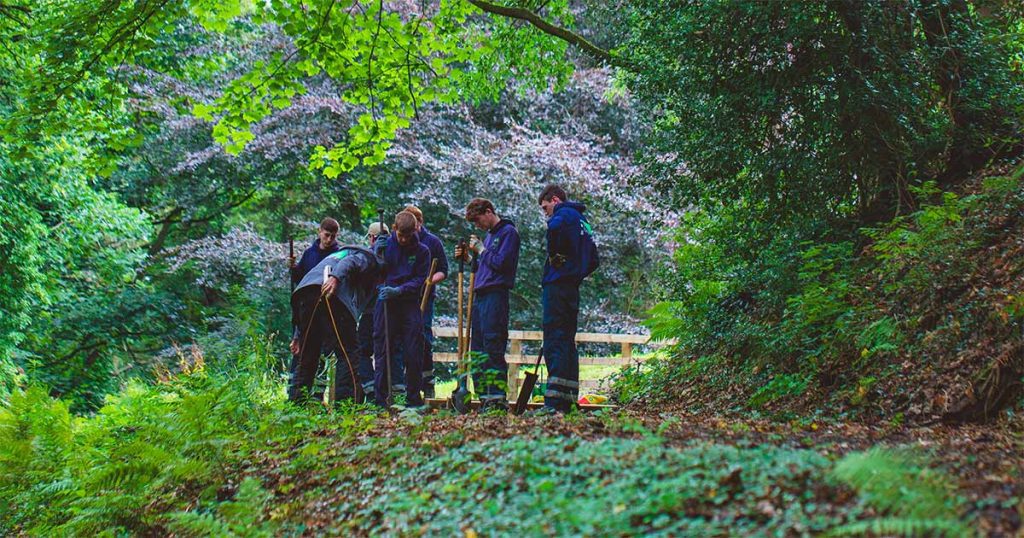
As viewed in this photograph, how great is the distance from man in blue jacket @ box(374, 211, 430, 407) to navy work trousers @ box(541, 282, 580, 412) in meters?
1.61

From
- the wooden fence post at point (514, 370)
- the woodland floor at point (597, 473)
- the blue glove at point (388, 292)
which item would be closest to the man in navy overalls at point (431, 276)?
the blue glove at point (388, 292)

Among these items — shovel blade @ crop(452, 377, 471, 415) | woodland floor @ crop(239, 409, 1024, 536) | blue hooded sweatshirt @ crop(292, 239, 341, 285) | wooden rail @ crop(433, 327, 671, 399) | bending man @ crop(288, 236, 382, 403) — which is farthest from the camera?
wooden rail @ crop(433, 327, 671, 399)

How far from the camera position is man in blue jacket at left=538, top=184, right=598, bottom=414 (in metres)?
8.60

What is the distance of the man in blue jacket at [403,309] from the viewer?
9.65 metres

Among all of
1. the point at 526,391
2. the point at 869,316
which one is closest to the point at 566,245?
the point at 526,391

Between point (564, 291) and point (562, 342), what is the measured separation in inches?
18.3

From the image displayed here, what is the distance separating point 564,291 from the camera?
8.69m

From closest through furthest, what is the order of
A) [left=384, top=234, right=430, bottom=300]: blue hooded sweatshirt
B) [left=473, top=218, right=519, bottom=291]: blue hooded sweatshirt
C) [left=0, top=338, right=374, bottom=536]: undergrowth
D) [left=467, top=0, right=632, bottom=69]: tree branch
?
[left=0, top=338, right=374, bottom=536]: undergrowth
[left=473, top=218, right=519, bottom=291]: blue hooded sweatshirt
[left=384, top=234, right=430, bottom=300]: blue hooded sweatshirt
[left=467, top=0, right=632, bottom=69]: tree branch

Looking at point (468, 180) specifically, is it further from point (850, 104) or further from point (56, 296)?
point (850, 104)

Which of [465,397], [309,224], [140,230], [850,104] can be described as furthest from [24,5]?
[850,104]

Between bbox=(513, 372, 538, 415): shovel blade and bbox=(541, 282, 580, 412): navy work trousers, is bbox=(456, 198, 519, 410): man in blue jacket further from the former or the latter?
bbox=(541, 282, 580, 412): navy work trousers

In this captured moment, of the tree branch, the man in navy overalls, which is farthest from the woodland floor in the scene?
the tree branch

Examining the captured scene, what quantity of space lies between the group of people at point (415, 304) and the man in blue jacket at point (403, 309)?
0.4 inches

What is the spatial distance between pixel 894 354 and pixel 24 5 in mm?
14336
